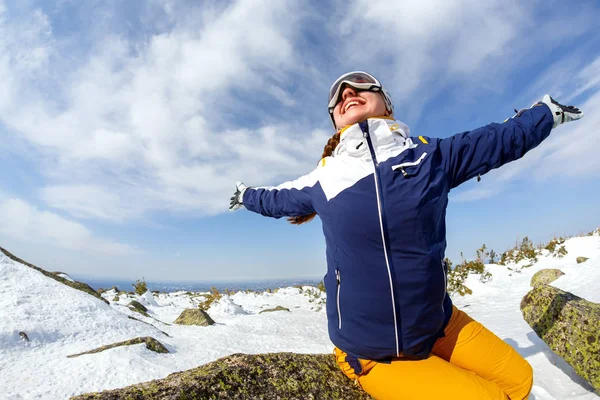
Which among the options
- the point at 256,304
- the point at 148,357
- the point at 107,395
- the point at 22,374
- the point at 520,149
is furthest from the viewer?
the point at 256,304

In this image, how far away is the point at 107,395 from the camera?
1440 mm

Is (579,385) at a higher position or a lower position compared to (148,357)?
lower

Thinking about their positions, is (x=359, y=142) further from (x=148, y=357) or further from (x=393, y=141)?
(x=148, y=357)

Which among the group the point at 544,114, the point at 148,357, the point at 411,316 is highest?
the point at 544,114

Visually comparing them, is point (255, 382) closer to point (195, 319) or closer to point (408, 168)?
point (408, 168)

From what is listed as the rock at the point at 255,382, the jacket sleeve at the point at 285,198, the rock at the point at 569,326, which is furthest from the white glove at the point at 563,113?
the rock at the point at 255,382

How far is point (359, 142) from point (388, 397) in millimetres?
1467

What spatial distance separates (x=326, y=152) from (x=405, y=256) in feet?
3.23

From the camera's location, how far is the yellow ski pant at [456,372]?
65.2 inches

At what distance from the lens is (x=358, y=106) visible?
219cm

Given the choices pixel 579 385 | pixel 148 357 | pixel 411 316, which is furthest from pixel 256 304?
pixel 411 316

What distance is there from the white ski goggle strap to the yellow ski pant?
64.1 inches

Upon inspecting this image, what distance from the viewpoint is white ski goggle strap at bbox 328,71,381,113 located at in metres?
2.24

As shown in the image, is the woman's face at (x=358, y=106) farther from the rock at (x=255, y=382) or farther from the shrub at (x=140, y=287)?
the shrub at (x=140, y=287)
